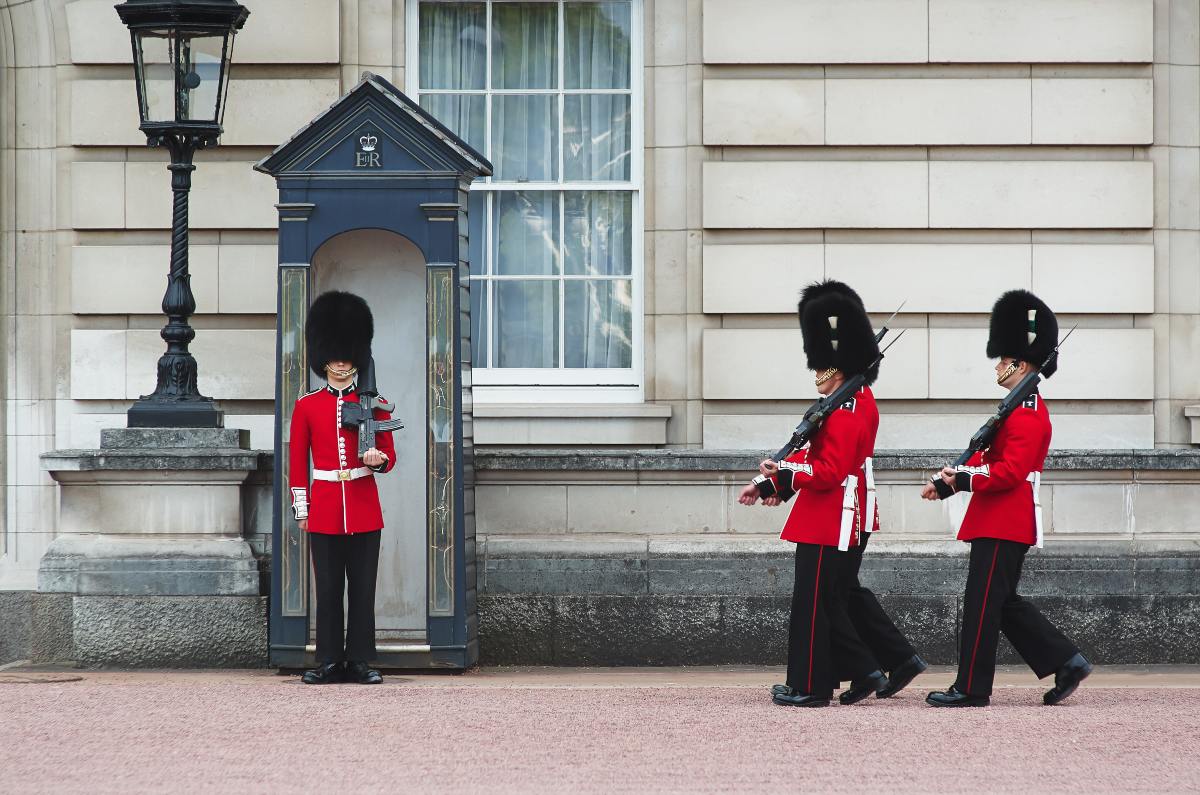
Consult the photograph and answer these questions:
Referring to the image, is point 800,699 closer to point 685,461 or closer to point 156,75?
point 685,461

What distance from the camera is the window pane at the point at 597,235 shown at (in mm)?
8883

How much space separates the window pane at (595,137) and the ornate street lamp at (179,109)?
171 centimetres

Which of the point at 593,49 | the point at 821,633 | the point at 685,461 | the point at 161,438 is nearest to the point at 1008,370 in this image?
the point at 821,633

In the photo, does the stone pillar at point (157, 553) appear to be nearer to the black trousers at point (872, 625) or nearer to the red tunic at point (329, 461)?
the red tunic at point (329, 461)

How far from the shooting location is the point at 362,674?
24.2 feet

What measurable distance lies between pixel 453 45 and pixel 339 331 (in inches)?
84.4

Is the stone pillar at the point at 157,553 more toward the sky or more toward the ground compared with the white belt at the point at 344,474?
more toward the ground

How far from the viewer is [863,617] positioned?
6.94m

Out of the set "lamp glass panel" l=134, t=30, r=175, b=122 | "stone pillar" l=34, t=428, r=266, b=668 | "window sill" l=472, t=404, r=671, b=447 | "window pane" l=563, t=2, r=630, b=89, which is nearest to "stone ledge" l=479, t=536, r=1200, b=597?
"window sill" l=472, t=404, r=671, b=447

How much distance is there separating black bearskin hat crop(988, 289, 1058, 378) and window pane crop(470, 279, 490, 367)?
9.61 feet

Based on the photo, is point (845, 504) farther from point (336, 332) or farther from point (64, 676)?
point (64, 676)

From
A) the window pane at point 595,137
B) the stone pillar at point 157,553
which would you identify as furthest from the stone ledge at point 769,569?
the window pane at point 595,137

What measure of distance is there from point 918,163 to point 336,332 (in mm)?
2995

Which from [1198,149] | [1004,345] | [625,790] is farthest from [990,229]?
[625,790]
